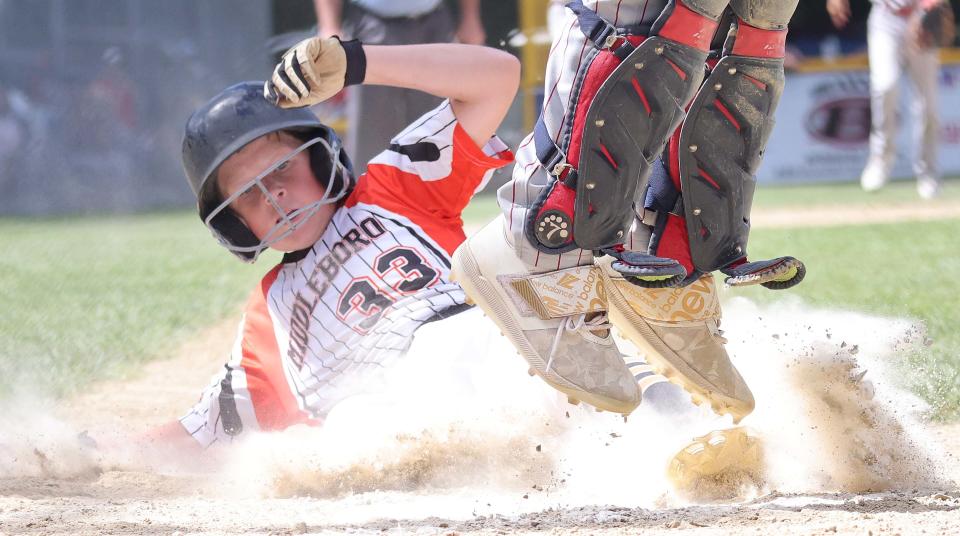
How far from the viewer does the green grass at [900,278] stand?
3.24 meters

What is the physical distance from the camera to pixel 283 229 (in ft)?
10.1

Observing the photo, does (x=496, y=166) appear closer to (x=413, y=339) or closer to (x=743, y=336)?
(x=413, y=339)

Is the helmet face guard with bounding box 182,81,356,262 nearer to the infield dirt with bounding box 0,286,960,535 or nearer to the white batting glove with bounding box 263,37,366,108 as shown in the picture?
the infield dirt with bounding box 0,286,960,535

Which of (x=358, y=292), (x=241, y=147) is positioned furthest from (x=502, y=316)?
(x=241, y=147)

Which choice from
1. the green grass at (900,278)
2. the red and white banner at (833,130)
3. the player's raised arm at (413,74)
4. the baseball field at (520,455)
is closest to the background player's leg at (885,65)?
the green grass at (900,278)

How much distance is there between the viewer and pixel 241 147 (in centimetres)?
305

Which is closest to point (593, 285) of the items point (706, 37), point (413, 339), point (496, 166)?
point (706, 37)

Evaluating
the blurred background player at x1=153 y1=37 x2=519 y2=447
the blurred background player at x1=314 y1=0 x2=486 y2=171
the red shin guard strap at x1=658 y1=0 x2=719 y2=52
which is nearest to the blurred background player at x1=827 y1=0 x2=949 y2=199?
the blurred background player at x1=314 y1=0 x2=486 y2=171

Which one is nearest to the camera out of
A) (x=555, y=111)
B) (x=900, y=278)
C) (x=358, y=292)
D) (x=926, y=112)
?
(x=555, y=111)

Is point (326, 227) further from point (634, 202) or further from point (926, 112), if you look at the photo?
point (926, 112)

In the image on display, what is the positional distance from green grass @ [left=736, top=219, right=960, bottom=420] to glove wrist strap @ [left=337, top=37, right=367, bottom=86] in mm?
1758

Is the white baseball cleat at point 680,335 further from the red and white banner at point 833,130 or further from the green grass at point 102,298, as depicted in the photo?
the red and white banner at point 833,130

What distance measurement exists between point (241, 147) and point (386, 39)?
2.36m

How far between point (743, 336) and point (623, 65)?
1.12 m
